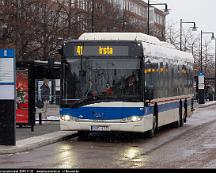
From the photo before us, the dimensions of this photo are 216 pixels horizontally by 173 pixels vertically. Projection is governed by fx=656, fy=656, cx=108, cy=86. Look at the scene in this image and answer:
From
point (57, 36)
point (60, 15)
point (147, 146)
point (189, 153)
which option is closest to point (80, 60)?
point (147, 146)

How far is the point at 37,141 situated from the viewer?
1908cm

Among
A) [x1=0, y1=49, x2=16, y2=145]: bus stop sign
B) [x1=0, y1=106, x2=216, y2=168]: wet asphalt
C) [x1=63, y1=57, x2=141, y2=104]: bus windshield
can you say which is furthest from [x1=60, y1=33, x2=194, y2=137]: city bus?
[x1=0, y1=49, x2=16, y2=145]: bus stop sign

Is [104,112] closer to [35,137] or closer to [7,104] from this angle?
[35,137]

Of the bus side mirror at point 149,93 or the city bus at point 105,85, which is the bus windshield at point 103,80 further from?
the bus side mirror at point 149,93

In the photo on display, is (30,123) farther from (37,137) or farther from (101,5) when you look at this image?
(101,5)

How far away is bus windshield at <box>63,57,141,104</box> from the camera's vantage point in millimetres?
19500

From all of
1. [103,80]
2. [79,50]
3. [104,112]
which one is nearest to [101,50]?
[79,50]

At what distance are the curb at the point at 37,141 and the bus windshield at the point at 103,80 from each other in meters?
1.38

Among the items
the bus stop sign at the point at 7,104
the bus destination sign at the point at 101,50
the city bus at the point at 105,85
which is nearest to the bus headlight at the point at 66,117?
the city bus at the point at 105,85

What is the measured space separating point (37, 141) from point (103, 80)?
2.65 m

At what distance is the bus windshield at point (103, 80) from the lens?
19500 mm

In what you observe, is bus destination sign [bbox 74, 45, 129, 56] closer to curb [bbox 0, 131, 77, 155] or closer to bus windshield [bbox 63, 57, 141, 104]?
bus windshield [bbox 63, 57, 141, 104]

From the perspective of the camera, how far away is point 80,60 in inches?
776

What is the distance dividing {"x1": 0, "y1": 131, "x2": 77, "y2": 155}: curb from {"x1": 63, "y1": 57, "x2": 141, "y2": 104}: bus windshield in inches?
54.4
